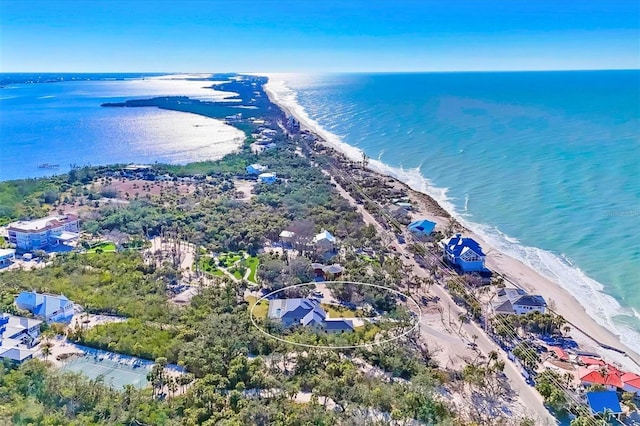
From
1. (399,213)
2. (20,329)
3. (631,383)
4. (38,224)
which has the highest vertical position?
(38,224)

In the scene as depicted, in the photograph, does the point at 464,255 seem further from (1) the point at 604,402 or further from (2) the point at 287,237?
(1) the point at 604,402

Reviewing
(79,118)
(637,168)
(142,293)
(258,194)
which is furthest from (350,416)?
(79,118)

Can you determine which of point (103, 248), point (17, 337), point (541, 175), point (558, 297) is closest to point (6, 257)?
point (103, 248)

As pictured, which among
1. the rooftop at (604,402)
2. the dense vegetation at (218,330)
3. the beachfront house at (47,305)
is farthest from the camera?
the beachfront house at (47,305)

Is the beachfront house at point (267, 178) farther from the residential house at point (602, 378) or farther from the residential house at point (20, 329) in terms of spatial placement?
the residential house at point (602, 378)

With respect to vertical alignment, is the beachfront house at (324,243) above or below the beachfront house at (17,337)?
below

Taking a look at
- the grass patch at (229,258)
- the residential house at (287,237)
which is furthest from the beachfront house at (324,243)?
the grass patch at (229,258)

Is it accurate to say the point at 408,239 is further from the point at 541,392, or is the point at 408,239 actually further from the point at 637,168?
the point at 637,168
